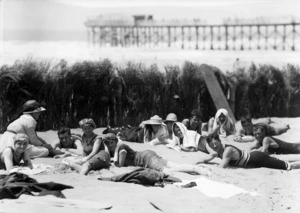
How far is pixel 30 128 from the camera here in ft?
21.7

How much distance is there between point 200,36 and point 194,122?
35.3 inches

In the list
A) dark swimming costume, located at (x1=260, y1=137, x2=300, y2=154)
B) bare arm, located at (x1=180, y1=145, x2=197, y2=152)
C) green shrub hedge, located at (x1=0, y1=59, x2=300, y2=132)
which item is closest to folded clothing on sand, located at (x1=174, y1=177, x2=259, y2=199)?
bare arm, located at (x1=180, y1=145, x2=197, y2=152)

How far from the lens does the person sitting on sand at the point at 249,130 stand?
6918 millimetres

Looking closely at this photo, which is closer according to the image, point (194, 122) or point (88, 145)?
point (88, 145)

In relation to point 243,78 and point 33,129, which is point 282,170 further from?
point 33,129

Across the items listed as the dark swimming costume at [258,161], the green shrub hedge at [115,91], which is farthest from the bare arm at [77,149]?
the dark swimming costume at [258,161]

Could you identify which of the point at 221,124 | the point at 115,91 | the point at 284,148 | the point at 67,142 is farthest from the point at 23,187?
the point at 284,148

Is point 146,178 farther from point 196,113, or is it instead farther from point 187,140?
point 196,113

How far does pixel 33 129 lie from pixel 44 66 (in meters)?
0.70

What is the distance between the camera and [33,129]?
21.8 feet

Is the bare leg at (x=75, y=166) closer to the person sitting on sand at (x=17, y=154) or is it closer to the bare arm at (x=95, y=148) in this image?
the bare arm at (x=95, y=148)

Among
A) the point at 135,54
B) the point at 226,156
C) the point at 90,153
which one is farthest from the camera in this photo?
the point at 135,54

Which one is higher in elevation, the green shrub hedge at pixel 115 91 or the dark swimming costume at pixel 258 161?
the green shrub hedge at pixel 115 91

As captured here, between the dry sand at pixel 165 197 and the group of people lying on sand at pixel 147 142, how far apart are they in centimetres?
11
